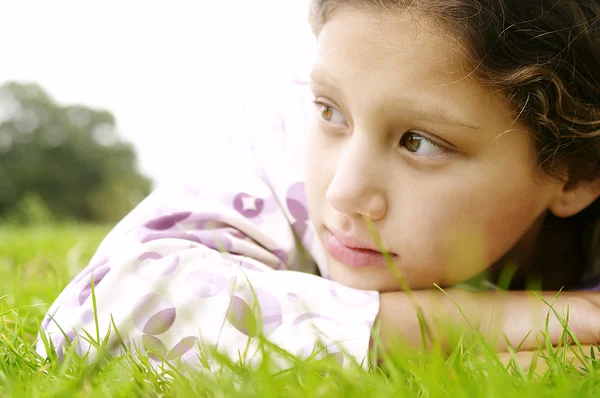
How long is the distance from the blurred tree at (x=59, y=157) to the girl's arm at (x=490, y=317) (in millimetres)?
10006

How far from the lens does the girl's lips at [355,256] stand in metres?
1.24

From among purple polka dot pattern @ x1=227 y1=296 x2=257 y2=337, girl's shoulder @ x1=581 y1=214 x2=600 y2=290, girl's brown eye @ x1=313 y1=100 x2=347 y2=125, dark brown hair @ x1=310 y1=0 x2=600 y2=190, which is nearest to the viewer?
purple polka dot pattern @ x1=227 y1=296 x2=257 y2=337

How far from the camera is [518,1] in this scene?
45.9 inches

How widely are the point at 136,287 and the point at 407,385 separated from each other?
1.59ft

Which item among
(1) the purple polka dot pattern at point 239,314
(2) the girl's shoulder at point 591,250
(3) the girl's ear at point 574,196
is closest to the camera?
(1) the purple polka dot pattern at point 239,314

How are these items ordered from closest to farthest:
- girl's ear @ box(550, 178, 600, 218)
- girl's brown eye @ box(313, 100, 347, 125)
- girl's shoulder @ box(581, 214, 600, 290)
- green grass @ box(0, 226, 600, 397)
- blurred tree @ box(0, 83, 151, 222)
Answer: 1. green grass @ box(0, 226, 600, 397)
2. girl's brown eye @ box(313, 100, 347, 125)
3. girl's ear @ box(550, 178, 600, 218)
4. girl's shoulder @ box(581, 214, 600, 290)
5. blurred tree @ box(0, 83, 151, 222)

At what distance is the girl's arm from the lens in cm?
112

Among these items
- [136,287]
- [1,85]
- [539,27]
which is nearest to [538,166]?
[539,27]

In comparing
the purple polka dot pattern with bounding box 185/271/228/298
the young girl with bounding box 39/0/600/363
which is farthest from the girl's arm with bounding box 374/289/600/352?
the purple polka dot pattern with bounding box 185/271/228/298

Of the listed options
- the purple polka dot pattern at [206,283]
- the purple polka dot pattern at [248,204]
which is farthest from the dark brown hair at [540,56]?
the purple polka dot pattern at [206,283]

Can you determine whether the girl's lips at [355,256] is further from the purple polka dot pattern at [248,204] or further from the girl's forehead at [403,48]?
the girl's forehead at [403,48]

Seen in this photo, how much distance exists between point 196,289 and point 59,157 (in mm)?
11486

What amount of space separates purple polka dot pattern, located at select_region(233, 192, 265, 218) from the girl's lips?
197 mm

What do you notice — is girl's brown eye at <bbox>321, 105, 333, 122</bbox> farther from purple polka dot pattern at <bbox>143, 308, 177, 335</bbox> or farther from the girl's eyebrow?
purple polka dot pattern at <bbox>143, 308, 177, 335</bbox>
